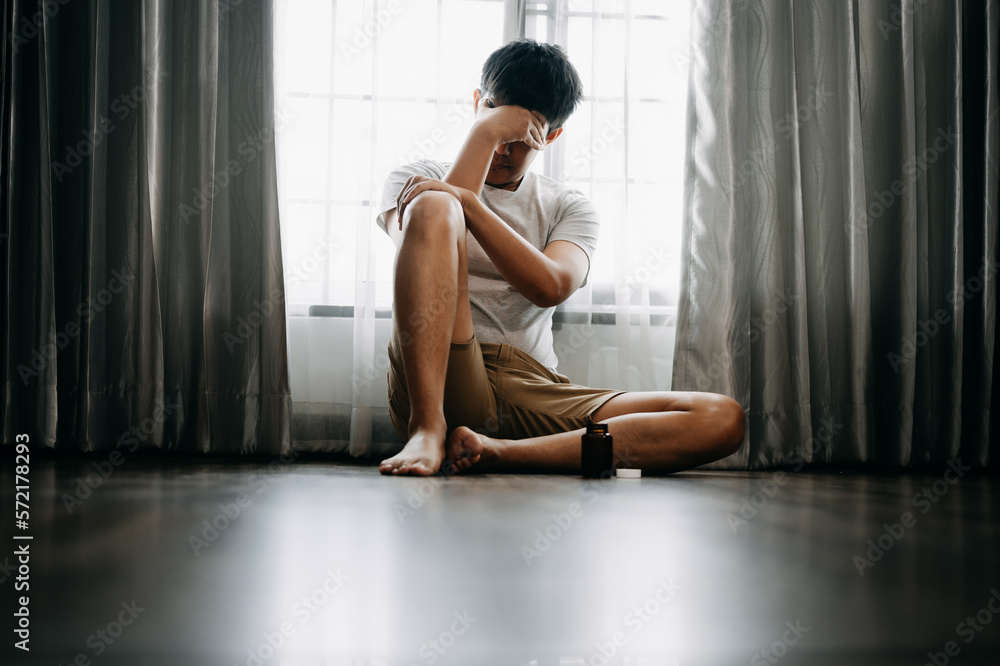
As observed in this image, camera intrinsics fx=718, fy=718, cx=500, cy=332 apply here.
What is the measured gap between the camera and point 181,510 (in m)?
0.94

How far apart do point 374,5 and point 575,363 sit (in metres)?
1.23

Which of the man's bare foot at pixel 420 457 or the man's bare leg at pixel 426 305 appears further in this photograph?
the man's bare leg at pixel 426 305

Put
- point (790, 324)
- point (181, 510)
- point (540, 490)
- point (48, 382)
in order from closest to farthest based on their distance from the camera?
point (181, 510)
point (540, 490)
point (48, 382)
point (790, 324)

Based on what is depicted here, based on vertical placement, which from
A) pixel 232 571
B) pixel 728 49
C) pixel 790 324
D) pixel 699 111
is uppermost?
pixel 728 49

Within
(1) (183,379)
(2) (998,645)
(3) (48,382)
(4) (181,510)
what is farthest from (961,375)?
(3) (48,382)

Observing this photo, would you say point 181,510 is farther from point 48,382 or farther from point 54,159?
point 54,159

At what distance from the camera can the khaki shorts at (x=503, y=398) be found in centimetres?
155
